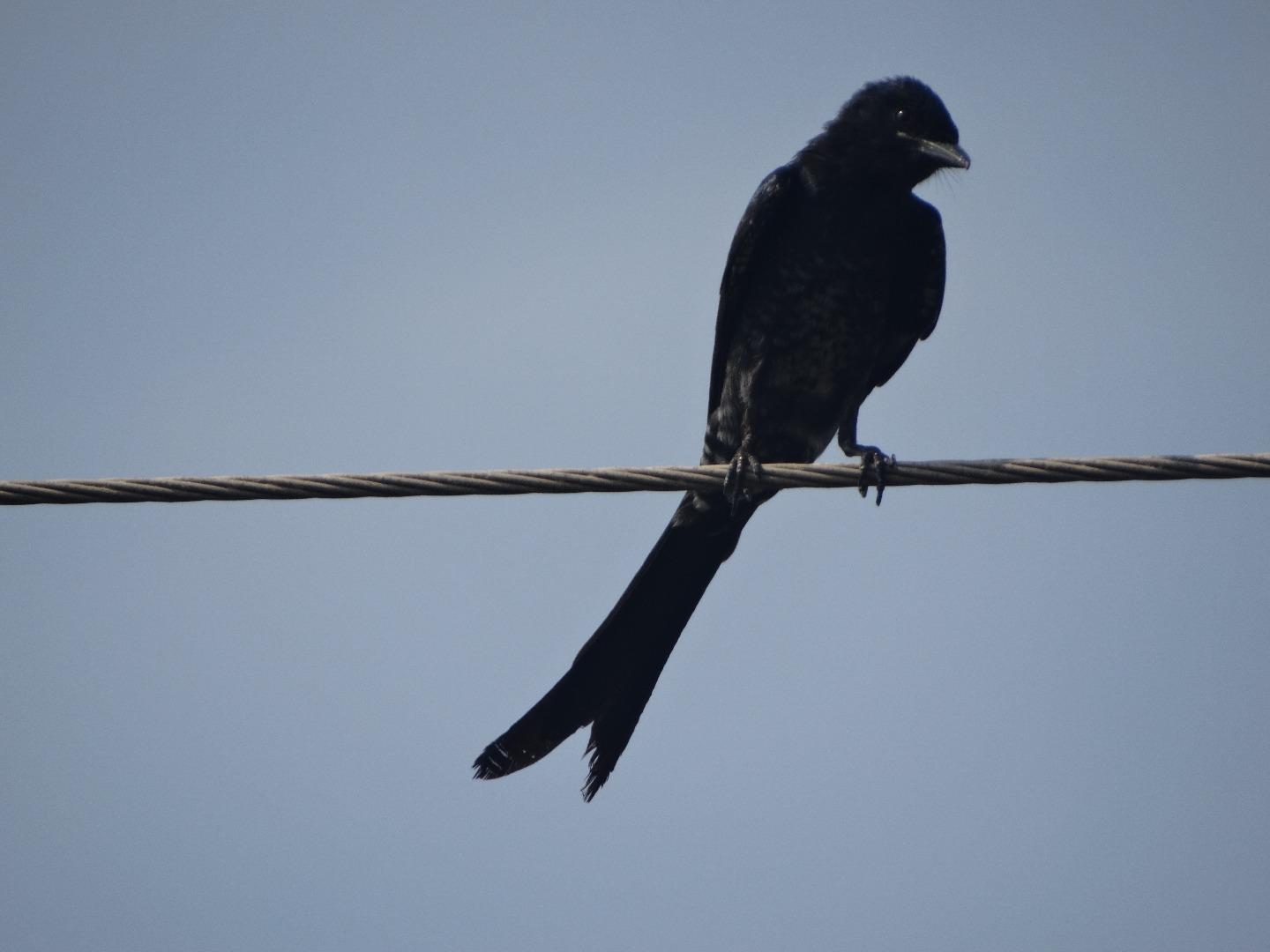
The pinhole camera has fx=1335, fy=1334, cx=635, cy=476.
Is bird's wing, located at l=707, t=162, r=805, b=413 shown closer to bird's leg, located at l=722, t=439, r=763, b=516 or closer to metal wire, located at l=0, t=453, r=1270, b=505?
bird's leg, located at l=722, t=439, r=763, b=516

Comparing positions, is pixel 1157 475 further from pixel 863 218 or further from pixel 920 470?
pixel 863 218

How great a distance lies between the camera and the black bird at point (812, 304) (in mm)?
5355

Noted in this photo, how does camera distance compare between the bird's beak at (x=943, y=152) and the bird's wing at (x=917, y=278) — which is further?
the bird's wing at (x=917, y=278)

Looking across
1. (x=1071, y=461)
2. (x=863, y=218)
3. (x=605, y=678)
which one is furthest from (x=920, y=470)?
(x=863, y=218)

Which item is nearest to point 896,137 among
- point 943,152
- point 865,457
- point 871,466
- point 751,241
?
point 943,152

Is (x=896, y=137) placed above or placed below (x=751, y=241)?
above

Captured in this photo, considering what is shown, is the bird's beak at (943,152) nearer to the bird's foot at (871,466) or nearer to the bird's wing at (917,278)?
the bird's wing at (917,278)

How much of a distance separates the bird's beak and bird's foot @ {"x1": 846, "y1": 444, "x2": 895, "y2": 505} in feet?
4.15

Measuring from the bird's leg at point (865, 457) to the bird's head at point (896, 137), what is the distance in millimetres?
1067

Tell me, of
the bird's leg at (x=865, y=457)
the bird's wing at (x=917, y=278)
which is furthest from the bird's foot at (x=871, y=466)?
the bird's wing at (x=917, y=278)

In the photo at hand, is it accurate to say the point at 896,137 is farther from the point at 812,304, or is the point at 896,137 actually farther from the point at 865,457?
the point at 865,457

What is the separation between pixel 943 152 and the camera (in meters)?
5.66

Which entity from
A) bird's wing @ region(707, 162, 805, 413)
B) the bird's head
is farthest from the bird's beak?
bird's wing @ region(707, 162, 805, 413)

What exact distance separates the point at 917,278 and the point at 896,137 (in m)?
0.61
